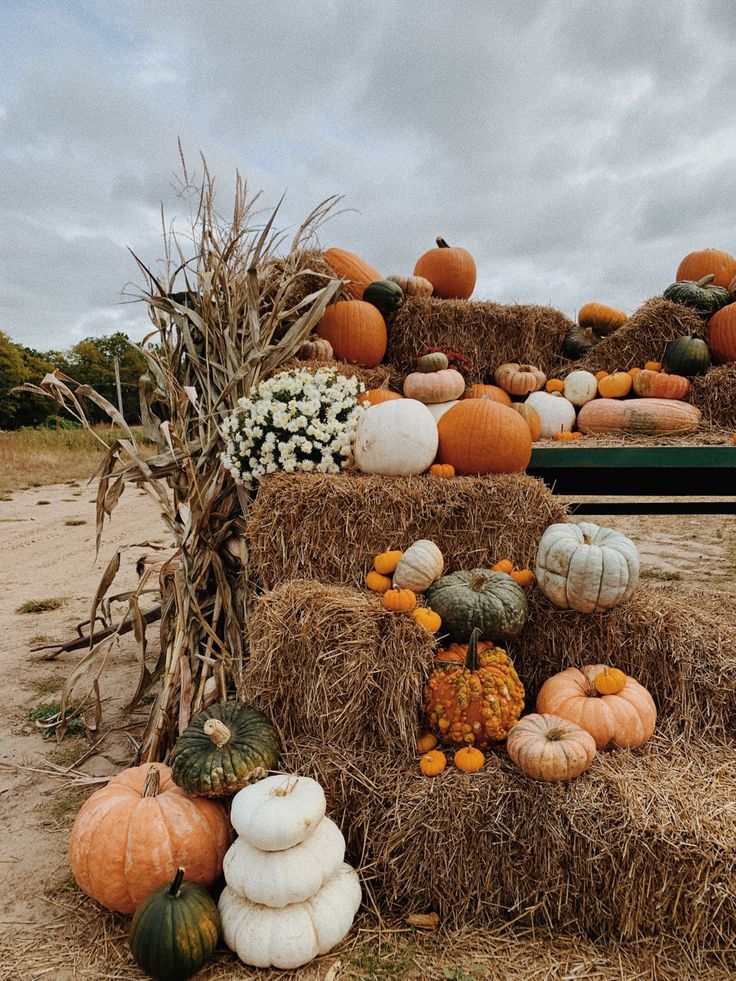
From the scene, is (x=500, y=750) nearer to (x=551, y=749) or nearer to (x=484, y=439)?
(x=551, y=749)

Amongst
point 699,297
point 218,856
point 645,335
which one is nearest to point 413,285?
point 645,335

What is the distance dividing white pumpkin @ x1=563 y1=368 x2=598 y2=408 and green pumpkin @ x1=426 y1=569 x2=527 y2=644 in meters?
2.45

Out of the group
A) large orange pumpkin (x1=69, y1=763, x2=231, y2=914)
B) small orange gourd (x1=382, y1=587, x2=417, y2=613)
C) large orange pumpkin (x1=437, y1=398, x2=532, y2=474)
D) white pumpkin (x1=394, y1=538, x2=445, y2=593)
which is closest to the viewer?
large orange pumpkin (x1=69, y1=763, x2=231, y2=914)

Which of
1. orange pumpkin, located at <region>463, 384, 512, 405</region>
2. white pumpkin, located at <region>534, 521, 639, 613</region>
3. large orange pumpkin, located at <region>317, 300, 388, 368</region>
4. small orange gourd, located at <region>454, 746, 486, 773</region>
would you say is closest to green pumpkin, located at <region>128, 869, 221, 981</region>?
small orange gourd, located at <region>454, 746, 486, 773</region>

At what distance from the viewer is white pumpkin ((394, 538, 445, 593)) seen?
9.45ft

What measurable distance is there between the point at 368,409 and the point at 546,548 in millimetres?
1224

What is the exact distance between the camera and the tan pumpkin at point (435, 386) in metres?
4.24

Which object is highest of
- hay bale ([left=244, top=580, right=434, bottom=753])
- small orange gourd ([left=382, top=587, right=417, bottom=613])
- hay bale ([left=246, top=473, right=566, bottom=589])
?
hay bale ([left=246, top=473, right=566, bottom=589])

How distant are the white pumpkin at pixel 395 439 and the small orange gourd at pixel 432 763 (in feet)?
4.72

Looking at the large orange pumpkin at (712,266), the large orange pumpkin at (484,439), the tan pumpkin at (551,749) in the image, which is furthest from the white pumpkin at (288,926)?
the large orange pumpkin at (712,266)

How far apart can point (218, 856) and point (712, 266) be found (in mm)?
5947

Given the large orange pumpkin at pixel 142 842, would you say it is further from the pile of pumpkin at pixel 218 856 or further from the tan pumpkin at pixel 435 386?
the tan pumpkin at pixel 435 386

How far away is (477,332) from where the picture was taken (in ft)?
16.2

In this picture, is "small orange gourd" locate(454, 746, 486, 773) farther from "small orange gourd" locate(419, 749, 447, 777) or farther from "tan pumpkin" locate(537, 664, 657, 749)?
"tan pumpkin" locate(537, 664, 657, 749)
